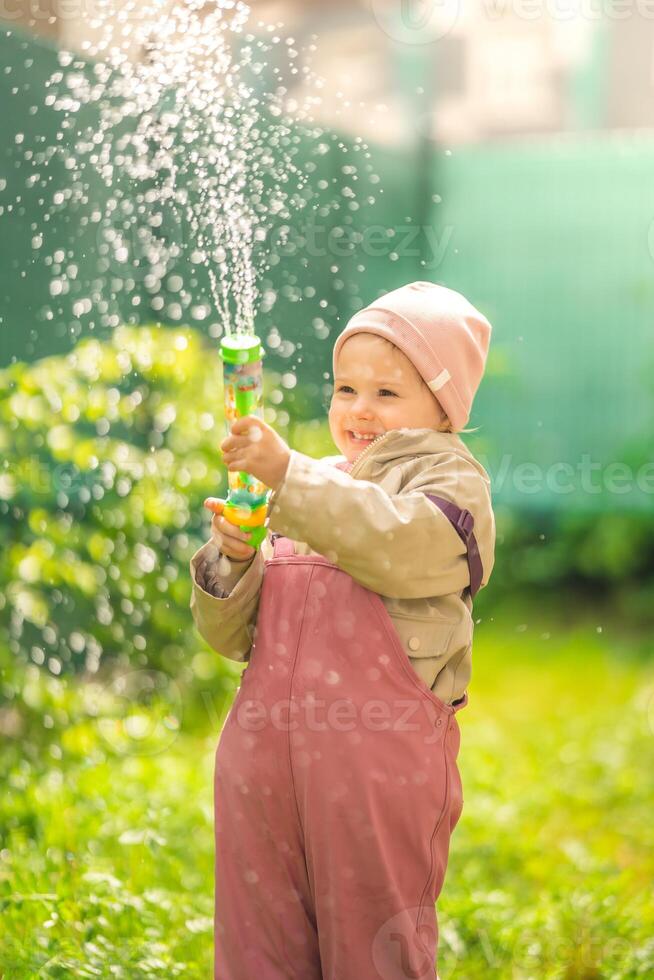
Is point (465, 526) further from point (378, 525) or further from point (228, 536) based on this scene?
point (228, 536)

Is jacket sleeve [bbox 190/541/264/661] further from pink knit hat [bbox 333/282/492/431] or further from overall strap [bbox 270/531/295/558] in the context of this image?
pink knit hat [bbox 333/282/492/431]

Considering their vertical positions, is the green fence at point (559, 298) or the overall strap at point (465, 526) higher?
the overall strap at point (465, 526)

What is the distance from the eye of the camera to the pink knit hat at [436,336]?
1.92 meters

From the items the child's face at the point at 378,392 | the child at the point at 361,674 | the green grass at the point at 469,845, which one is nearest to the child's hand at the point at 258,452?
the child at the point at 361,674

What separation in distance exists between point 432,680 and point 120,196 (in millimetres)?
1767

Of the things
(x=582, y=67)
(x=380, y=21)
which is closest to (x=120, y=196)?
(x=380, y=21)

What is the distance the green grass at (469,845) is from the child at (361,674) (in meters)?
0.82

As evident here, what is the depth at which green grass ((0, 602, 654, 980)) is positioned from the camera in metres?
2.75

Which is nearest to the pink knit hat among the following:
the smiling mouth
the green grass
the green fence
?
the smiling mouth

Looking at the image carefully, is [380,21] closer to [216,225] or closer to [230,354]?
[216,225]

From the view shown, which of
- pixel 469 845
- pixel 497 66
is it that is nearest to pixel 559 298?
pixel 497 66

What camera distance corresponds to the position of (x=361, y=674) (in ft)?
6.08

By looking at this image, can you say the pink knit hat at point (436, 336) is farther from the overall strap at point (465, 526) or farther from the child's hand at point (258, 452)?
the child's hand at point (258, 452)

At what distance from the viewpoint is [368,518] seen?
1755 millimetres
